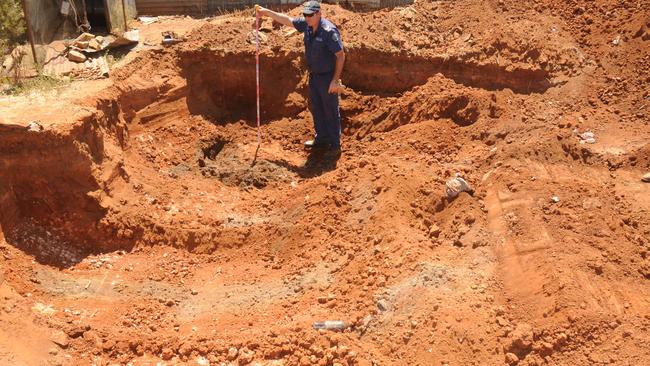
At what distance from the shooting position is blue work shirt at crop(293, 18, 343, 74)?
280 inches

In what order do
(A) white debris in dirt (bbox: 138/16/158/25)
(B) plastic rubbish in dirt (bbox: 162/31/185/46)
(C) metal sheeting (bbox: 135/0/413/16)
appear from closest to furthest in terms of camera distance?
1. (B) plastic rubbish in dirt (bbox: 162/31/185/46)
2. (A) white debris in dirt (bbox: 138/16/158/25)
3. (C) metal sheeting (bbox: 135/0/413/16)

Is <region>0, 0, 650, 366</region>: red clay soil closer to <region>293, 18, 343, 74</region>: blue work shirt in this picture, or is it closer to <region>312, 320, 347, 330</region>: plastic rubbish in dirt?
<region>312, 320, 347, 330</region>: plastic rubbish in dirt

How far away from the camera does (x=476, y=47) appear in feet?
26.5

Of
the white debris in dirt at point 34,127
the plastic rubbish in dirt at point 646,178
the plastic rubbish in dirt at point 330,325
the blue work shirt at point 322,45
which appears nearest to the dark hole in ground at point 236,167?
the blue work shirt at point 322,45

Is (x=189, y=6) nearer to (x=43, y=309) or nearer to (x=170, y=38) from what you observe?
(x=170, y=38)

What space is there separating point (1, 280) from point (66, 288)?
A: 59cm

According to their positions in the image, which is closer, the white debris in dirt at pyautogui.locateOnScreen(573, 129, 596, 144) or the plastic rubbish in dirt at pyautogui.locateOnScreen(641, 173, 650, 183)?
the plastic rubbish in dirt at pyautogui.locateOnScreen(641, 173, 650, 183)

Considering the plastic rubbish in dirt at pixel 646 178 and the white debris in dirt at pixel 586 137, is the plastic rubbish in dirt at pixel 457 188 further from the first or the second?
the plastic rubbish in dirt at pixel 646 178

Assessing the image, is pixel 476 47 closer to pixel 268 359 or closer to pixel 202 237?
pixel 202 237

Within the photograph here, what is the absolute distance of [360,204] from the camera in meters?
6.64

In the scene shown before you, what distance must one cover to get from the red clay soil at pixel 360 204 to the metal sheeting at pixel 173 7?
1101mm

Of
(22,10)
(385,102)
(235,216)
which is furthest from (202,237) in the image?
(22,10)

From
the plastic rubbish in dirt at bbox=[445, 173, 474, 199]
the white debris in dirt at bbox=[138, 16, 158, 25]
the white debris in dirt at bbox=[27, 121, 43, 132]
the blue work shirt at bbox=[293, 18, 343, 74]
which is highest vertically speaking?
the blue work shirt at bbox=[293, 18, 343, 74]

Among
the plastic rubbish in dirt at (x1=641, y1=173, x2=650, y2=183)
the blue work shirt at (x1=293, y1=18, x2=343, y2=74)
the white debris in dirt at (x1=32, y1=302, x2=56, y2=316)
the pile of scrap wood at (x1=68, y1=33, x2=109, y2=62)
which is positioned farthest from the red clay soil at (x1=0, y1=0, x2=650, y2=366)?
the blue work shirt at (x1=293, y1=18, x2=343, y2=74)
